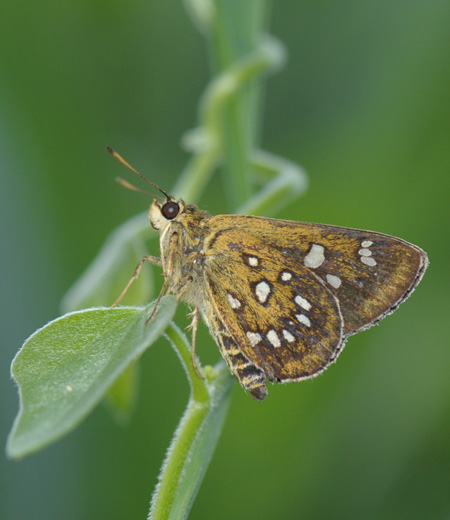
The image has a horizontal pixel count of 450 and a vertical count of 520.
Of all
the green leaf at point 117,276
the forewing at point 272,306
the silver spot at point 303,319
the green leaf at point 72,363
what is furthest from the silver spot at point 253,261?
the green leaf at point 72,363

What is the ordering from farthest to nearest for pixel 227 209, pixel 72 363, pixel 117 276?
1. pixel 227 209
2. pixel 117 276
3. pixel 72 363

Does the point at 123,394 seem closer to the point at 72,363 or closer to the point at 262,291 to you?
the point at 262,291

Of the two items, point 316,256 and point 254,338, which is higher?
point 316,256

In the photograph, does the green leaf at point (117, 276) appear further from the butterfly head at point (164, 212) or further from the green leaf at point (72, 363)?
the green leaf at point (72, 363)

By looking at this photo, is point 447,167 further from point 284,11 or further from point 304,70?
point 284,11

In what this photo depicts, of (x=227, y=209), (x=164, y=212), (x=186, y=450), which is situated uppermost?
(x=227, y=209)

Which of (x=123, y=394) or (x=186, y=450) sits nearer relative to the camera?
(x=186, y=450)

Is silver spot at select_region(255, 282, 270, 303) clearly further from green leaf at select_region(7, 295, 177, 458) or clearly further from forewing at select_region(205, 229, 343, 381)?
green leaf at select_region(7, 295, 177, 458)

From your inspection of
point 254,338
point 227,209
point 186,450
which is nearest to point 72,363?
point 186,450
